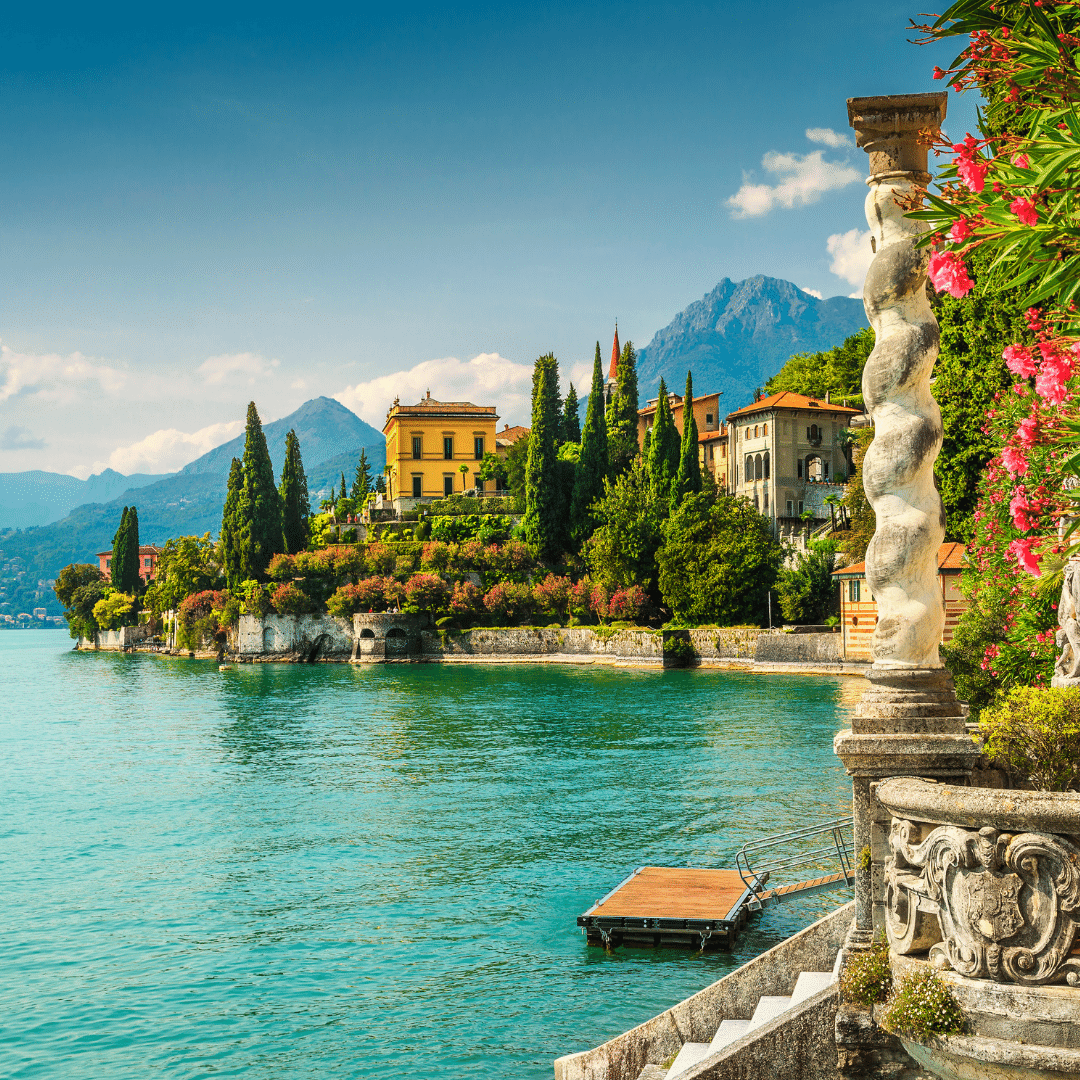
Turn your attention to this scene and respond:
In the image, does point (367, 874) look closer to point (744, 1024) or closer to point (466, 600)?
point (744, 1024)

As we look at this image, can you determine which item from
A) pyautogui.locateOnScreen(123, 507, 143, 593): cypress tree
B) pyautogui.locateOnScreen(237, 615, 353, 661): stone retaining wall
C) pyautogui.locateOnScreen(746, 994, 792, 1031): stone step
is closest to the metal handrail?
pyautogui.locateOnScreen(746, 994, 792, 1031): stone step

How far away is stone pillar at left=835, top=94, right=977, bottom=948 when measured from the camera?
5.29m

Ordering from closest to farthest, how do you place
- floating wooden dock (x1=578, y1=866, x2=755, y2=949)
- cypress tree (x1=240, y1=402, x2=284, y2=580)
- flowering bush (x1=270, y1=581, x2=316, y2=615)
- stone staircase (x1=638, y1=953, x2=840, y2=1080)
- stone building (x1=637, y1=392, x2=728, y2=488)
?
stone staircase (x1=638, y1=953, x2=840, y2=1080), floating wooden dock (x1=578, y1=866, x2=755, y2=949), flowering bush (x1=270, y1=581, x2=316, y2=615), cypress tree (x1=240, y1=402, x2=284, y2=580), stone building (x1=637, y1=392, x2=728, y2=488)

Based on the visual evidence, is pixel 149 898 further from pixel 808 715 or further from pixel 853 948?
pixel 808 715

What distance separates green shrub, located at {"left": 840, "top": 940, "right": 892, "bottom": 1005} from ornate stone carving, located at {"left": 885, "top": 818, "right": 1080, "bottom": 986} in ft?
1.98

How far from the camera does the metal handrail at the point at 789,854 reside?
1452 cm

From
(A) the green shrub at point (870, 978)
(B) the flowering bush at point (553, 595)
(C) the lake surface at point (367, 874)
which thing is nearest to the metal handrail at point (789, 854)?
(C) the lake surface at point (367, 874)

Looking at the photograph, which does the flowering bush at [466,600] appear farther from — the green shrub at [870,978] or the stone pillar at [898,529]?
the green shrub at [870,978]

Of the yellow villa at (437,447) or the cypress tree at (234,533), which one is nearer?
the cypress tree at (234,533)

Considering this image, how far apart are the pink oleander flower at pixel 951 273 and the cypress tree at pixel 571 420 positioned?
7193cm

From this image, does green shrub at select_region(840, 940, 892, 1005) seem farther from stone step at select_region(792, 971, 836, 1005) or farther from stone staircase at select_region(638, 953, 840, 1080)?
stone step at select_region(792, 971, 836, 1005)

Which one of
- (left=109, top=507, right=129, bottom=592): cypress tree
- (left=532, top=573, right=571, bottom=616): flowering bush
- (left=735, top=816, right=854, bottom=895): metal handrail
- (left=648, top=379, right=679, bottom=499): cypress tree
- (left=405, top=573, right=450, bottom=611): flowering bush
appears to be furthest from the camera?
(left=109, top=507, right=129, bottom=592): cypress tree

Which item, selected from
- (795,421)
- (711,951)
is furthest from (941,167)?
(795,421)

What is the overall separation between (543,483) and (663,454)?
8.47 meters
